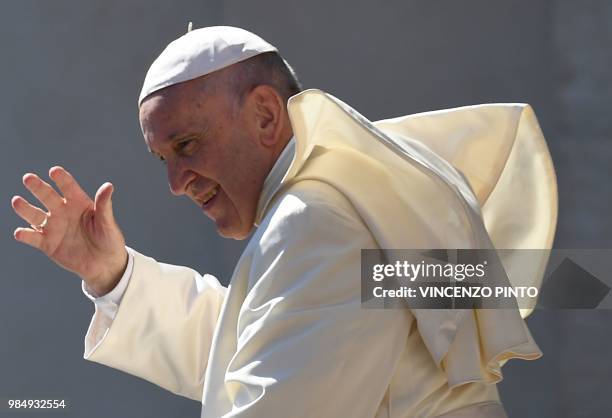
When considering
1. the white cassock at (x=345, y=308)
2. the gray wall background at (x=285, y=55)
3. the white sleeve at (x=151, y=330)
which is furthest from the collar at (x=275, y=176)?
the gray wall background at (x=285, y=55)

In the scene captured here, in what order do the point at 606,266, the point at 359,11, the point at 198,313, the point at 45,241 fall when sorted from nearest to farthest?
the point at 45,241 → the point at 198,313 → the point at 606,266 → the point at 359,11

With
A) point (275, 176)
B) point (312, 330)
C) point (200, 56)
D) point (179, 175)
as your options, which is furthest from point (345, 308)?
point (200, 56)

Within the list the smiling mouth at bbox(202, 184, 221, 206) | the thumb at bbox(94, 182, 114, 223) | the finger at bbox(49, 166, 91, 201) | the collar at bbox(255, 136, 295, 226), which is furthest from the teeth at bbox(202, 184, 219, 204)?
the finger at bbox(49, 166, 91, 201)

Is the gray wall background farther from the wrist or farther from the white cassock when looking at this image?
the white cassock

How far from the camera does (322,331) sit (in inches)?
102

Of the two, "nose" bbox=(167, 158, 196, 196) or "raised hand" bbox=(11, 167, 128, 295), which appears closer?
"nose" bbox=(167, 158, 196, 196)

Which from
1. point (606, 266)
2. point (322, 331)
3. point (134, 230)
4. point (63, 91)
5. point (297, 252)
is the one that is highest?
point (63, 91)

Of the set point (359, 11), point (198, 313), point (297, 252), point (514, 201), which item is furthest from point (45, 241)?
point (359, 11)

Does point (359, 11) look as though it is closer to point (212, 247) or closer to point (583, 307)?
point (212, 247)

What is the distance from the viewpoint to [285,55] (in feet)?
16.2

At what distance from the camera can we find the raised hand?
315cm

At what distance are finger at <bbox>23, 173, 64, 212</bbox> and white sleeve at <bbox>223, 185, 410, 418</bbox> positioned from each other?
0.69 m

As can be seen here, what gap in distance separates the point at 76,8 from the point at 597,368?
240cm

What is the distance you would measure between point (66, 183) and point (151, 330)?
0.48 metres
